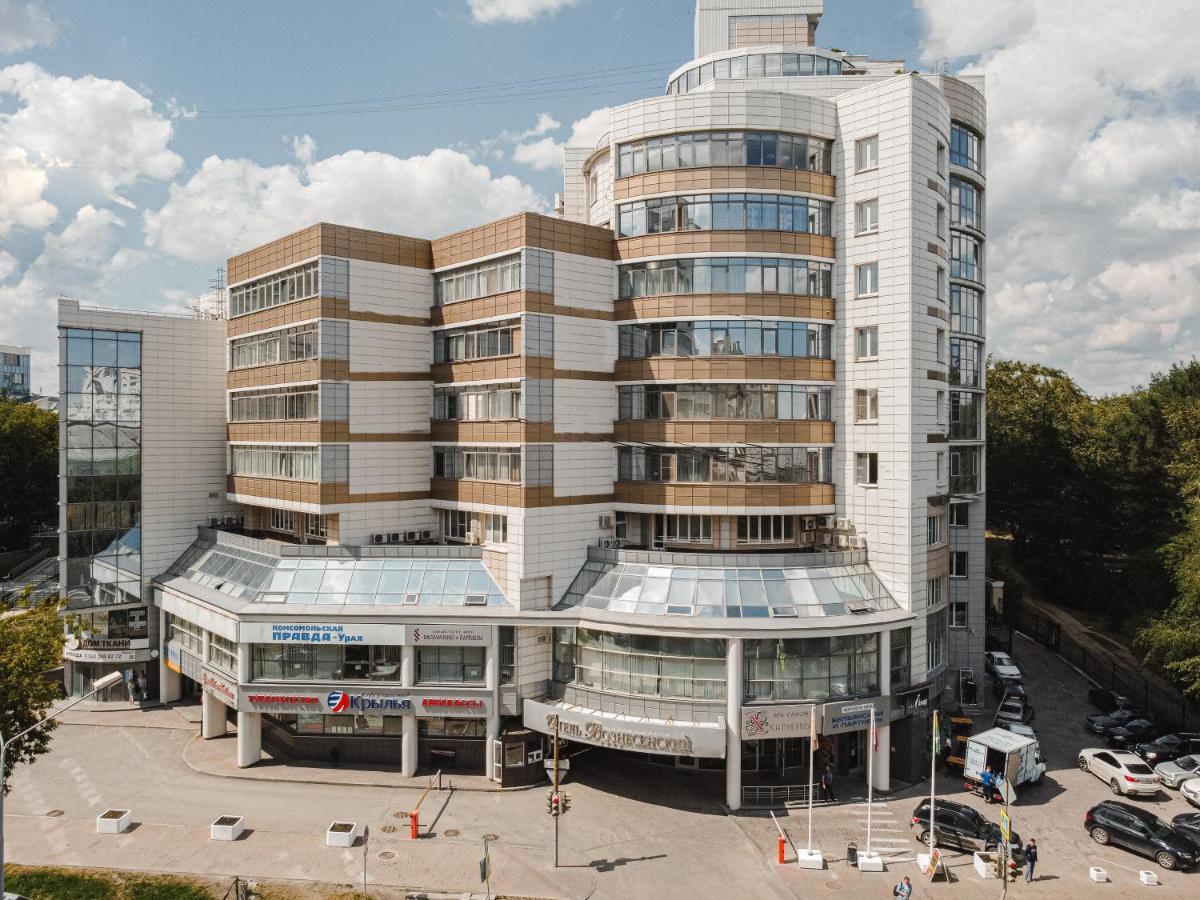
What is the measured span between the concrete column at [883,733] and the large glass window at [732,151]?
21.7 meters

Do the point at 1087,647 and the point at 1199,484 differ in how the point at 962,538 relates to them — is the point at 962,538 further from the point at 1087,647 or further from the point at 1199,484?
the point at 1087,647

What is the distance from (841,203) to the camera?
37281 millimetres

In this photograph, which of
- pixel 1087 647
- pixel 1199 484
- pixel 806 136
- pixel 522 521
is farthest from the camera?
pixel 1087 647

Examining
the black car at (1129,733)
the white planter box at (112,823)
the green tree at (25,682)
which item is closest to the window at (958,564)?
the black car at (1129,733)

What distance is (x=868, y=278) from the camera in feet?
120

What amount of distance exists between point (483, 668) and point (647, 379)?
49.0ft

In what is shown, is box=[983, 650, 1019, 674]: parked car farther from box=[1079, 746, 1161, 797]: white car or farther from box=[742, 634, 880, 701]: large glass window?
box=[742, 634, 880, 701]: large glass window

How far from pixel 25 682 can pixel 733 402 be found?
29222mm

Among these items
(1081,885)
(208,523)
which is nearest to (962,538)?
(1081,885)

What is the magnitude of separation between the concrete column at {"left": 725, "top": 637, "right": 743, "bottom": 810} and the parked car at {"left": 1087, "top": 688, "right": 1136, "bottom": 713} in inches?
1079

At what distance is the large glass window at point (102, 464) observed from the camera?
43.2 metres

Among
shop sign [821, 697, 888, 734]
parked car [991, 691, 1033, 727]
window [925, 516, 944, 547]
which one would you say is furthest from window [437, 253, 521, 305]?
parked car [991, 691, 1033, 727]

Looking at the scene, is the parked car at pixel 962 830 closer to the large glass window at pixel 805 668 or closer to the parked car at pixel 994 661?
the large glass window at pixel 805 668

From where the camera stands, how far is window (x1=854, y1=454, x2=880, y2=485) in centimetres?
3619
